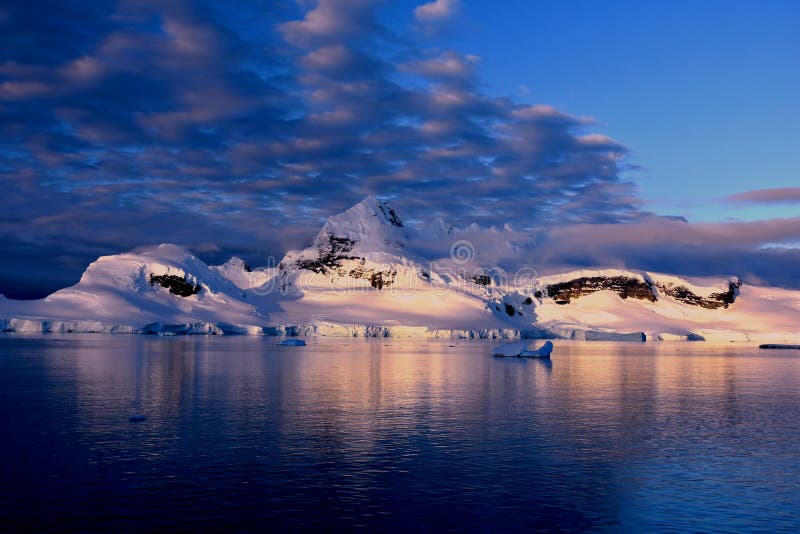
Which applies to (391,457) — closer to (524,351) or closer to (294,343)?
(524,351)

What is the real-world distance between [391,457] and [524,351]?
219 feet

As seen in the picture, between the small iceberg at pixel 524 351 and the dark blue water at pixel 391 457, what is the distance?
4019cm

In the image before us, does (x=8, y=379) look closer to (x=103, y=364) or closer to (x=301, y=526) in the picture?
(x=103, y=364)

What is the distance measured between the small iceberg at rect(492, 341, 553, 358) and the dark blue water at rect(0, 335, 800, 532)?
132 feet

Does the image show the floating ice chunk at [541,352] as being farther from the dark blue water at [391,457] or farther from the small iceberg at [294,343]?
the small iceberg at [294,343]

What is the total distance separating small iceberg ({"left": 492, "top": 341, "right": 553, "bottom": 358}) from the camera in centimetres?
8700

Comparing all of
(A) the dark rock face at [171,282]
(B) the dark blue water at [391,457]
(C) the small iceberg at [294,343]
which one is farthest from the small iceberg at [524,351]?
(A) the dark rock face at [171,282]

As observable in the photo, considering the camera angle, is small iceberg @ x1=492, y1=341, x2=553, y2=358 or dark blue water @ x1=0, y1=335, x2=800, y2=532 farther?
small iceberg @ x1=492, y1=341, x2=553, y2=358

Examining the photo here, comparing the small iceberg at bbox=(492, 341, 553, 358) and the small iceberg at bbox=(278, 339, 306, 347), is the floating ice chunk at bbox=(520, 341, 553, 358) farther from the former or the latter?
the small iceberg at bbox=(278, 339, 306, 347)

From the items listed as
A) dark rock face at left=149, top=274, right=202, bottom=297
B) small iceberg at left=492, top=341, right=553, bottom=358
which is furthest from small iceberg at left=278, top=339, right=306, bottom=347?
dark rock face at left=149, top=274, right=202, bottom=297

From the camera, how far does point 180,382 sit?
46719mm

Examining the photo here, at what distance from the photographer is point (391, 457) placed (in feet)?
78.4

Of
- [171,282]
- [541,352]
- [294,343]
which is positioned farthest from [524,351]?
[171,282]

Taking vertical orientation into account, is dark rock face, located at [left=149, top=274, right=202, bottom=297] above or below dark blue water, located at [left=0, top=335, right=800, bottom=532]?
above
